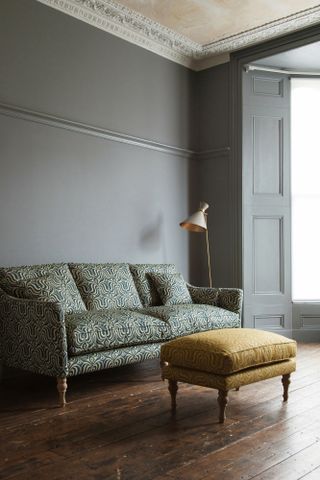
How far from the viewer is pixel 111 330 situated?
3.64 m

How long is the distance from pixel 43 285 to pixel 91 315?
41 centimetres

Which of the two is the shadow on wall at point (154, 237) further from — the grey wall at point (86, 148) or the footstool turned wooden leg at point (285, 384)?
the footstool turned wooden leg at point (285, 384)

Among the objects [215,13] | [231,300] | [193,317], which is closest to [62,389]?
[193,317]

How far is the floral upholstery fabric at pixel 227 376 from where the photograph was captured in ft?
9.73

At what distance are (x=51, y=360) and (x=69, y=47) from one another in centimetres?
284

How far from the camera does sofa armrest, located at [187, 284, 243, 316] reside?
4742 mm

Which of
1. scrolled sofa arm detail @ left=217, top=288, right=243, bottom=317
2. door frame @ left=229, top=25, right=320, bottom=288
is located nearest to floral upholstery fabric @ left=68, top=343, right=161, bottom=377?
scrolled sofa arm detail @ left=217, top=288, right=243, bottom=317

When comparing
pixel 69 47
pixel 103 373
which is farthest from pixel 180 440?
pixel 69 47

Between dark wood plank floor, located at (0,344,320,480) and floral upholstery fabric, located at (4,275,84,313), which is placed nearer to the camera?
dark wood plank floor, located at (0,344,320,480)

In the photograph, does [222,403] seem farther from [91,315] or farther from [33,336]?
[33,336]

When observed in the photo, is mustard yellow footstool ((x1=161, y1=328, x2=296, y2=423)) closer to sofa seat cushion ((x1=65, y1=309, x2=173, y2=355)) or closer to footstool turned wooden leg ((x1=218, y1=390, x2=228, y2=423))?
footstool turned wooden leg ((x1=218, y1=390, x2=228, y2=423))

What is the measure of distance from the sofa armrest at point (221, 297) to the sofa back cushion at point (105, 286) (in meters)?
0.66

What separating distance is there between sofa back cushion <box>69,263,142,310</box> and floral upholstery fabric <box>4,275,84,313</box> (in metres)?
0.24

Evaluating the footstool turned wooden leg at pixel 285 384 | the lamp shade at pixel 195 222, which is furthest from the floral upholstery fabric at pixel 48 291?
the lamp shade at pixel 195 222
